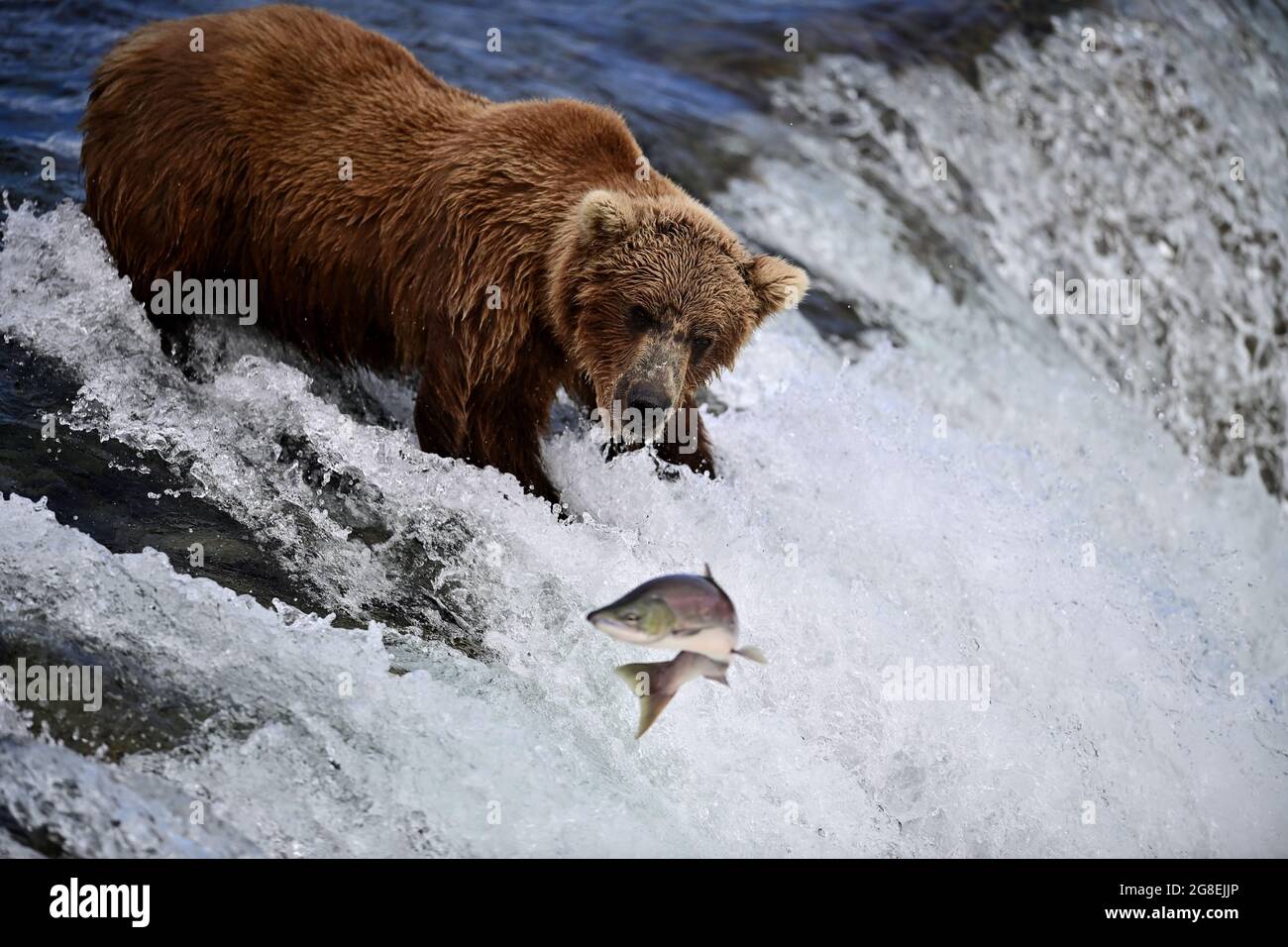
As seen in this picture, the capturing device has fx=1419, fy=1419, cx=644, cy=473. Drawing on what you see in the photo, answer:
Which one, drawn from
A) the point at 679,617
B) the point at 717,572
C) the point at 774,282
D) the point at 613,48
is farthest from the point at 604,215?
the point at 613,48

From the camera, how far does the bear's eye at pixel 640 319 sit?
510 centimetres

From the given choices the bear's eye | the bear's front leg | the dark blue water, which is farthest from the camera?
the dark blue water

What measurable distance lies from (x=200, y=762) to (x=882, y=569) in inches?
115

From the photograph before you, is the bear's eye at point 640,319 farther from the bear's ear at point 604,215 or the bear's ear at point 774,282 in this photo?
the bear's ear at point 774,282

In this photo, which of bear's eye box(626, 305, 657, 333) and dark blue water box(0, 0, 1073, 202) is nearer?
bear's eye box(626, 305, 657, 333)

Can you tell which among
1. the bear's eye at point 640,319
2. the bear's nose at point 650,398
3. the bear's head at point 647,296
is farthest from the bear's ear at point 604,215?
the bear's nose at point 650,398

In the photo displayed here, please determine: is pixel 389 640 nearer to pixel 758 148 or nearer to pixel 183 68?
pixel 183 68

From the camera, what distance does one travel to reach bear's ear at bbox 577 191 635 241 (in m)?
4.96

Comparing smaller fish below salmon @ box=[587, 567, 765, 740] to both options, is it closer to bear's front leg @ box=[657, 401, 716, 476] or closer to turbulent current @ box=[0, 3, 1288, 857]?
turbulent current @ box=[0, 3, 1288, 857]

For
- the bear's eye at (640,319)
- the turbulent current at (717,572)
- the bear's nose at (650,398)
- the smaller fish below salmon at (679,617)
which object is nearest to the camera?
the smaller fish below salmon at (679,617)

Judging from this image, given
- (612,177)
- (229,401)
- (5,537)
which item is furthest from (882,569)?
(5,537)

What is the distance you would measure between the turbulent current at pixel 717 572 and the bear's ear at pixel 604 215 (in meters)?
1.01

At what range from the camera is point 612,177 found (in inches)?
212

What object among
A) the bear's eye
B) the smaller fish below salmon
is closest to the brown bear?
the bear's eye
